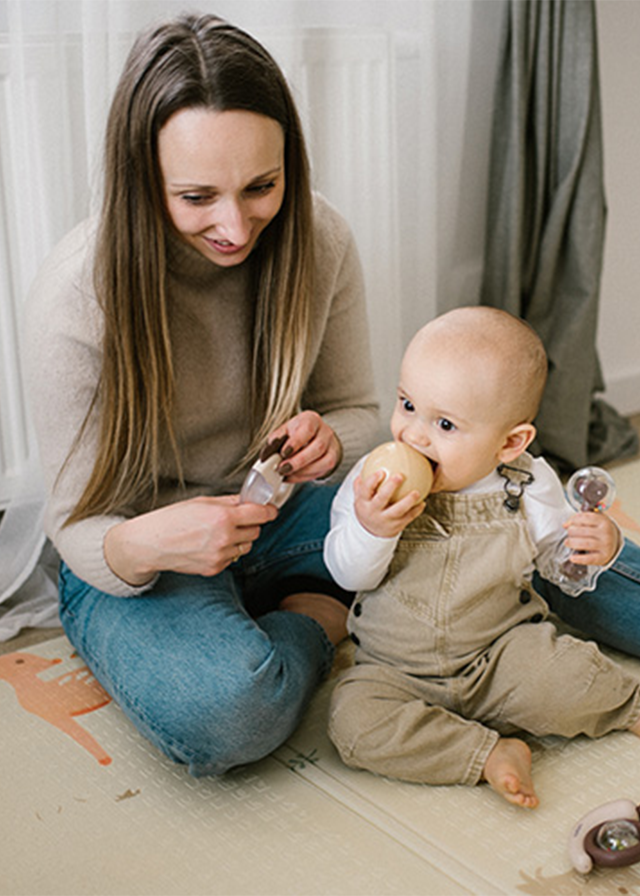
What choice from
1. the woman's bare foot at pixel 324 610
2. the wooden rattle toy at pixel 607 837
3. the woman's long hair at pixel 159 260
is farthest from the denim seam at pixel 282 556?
the wooden rattle toy at pixel 607 837

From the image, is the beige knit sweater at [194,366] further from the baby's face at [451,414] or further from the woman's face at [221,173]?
the baby's face at [451,414]

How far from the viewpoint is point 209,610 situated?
4.41 ft

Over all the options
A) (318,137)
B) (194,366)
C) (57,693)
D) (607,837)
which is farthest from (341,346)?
(607,837)

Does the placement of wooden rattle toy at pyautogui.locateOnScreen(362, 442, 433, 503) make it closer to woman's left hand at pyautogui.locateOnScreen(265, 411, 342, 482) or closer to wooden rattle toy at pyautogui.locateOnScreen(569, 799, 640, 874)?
woman's left hand at pyautogui.locateOnScreen(265, 411, 342, 482)

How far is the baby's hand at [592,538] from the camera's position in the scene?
1.27 m

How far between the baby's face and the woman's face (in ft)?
0.76

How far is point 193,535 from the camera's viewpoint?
1.23 meters

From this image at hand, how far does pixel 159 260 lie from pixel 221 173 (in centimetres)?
14

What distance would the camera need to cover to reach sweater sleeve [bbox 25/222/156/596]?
131cm

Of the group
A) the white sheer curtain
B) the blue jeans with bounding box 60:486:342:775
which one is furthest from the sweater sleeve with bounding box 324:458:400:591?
the white sheer curtain

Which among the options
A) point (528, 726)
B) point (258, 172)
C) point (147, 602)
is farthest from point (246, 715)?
point (258, 172)

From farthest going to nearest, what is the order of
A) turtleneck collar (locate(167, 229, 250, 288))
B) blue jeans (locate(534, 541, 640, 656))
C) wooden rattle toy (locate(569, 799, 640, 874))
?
blue jeans (locate(534, 541, 640, 656)), turtleneck collar (locate(167, 229, 250, 288)), wooden rattle toy (locate(569, 799, 640, 874))

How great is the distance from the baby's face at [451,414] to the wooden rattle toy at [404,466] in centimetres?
2

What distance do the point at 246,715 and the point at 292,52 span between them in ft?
3.30
